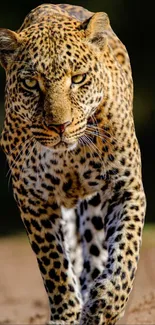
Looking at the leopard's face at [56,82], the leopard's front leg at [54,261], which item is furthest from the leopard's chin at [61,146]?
the leopard's front leg at [54,261]

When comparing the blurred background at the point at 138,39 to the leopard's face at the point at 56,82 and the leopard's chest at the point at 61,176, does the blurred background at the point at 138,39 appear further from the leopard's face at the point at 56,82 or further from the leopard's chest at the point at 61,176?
the leopard's face at the point at 56,82

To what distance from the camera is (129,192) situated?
722 centimetres

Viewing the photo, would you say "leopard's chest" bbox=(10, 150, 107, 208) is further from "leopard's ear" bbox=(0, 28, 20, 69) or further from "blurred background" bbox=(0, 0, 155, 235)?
"blurred background" bbox=(0, 0, 155, 235)

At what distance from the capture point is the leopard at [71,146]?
683 centimetres

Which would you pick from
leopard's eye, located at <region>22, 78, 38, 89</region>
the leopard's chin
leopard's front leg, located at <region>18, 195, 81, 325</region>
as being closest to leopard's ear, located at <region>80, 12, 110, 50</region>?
leopard's eye, located at <region>22, 78, 38, 89</region>

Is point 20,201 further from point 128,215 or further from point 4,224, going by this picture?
point 4,224

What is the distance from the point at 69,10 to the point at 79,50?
0.93 metres

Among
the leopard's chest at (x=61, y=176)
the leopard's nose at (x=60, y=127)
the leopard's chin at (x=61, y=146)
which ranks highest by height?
the leopard's nose at (x=60, y=127)

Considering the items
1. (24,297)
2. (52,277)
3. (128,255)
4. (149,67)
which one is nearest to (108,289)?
(128,255)

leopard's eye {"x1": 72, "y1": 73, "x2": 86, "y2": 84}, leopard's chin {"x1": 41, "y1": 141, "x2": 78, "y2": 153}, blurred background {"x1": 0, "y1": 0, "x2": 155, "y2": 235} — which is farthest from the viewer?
blurred background {"x1": 0, "y1": 0, "x2": 155, "y2": 235}

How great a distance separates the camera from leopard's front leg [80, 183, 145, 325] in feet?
22.6

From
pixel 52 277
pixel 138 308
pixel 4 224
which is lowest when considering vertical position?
pixel 4 224

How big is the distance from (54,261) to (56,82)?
1.21 m

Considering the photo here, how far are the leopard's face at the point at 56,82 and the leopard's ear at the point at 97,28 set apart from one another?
3 cm
